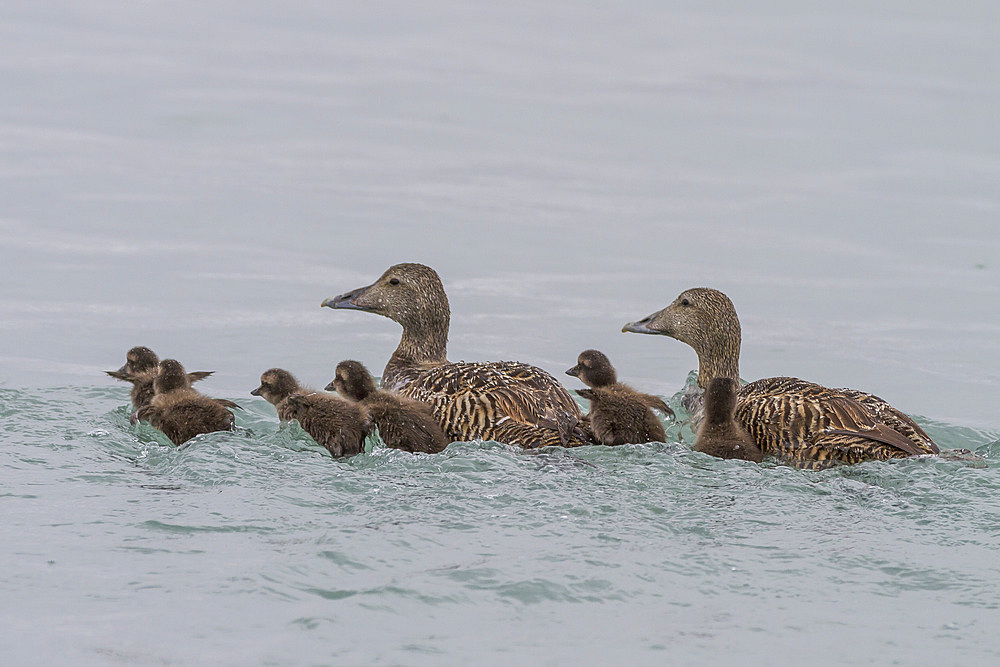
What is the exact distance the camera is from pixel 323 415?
28.6ft

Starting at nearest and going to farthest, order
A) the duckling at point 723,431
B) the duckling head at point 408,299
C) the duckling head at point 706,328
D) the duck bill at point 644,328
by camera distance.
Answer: the duckling at point 723,431
the duckling head at point 706,328
the duck bill at point 644,328
the duckling head at point 408,299

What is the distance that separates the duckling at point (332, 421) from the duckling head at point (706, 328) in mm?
2525

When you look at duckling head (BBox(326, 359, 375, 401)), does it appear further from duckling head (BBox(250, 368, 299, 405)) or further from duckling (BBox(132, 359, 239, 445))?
duckling (BBox(132, 359, 239, 445))

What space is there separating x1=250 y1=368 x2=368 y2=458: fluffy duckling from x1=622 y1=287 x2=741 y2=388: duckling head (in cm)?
252

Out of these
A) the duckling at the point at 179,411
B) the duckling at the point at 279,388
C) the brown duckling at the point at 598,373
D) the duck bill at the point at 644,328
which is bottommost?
the duckling at the point at 179,411

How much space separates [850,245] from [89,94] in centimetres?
991

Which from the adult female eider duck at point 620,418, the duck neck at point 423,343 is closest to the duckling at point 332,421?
the adult female eider duck at point 620,418

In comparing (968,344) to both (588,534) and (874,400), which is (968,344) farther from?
(588,534)

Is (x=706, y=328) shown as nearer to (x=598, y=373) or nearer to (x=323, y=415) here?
(x=598, y=373)

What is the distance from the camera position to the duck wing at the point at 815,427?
810 centimetres

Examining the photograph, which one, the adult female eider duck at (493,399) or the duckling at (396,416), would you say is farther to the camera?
the adult female eider duck at (493,399)

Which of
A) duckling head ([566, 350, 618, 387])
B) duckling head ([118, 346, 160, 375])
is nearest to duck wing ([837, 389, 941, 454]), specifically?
duckling head ([566, 350, 618, 387])

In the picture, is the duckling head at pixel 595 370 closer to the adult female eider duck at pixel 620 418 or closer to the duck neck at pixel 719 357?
the adult female eider duck at pixel 620 418

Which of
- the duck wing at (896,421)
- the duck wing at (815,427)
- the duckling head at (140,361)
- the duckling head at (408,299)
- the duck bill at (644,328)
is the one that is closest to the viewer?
the duck wing at (815,427)
